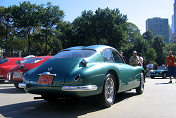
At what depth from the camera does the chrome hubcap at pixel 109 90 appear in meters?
4.78

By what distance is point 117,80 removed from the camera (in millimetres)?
5234

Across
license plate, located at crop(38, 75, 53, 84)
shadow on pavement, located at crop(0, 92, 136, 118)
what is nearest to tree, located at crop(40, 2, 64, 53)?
shadow on pavement, located at crop(0, 92, 136, 118)

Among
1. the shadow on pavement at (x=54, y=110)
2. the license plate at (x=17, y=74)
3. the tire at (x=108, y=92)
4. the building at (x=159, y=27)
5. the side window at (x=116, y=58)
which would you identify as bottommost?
the shadow on pavement at (x=54, y=110)

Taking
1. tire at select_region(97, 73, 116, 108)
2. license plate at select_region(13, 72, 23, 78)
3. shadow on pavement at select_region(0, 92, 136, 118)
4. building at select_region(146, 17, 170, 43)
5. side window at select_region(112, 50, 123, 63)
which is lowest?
shadow on pavement at select_region(0, 92, 136, 118)

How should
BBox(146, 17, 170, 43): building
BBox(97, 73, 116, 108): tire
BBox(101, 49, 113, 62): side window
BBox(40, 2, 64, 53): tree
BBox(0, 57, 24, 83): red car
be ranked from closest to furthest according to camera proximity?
1. BBox(97, 73, 116, 108): tire
2. BBox(101, 49, 113, 62): side window
3. BBox(0, 57, 24, 83): red car
4. BBox(40, 2, 64, 53): tree
5. BBox(146, 17, 170, 43): building

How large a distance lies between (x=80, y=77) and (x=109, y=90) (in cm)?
115

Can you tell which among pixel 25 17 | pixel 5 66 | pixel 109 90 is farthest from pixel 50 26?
pixel 109 90

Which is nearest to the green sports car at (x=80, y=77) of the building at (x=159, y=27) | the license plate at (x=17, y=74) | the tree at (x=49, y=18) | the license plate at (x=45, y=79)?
the license plate at (x=45, y=79)

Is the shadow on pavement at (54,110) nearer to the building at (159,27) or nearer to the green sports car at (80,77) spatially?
the green sports car at (80,77)

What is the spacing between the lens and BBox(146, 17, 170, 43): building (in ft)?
580

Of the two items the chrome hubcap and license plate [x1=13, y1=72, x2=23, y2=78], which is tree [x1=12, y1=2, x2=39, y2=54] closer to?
license plate [x1=13, y1=72, x2=23, y2=78]

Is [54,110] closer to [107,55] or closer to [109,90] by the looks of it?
[109,90]

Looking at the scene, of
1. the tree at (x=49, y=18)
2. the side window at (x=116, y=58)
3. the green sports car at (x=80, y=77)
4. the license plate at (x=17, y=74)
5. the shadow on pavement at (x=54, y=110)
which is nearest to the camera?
the green sports car at (x=80, y=77)

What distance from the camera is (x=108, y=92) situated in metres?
4.91
